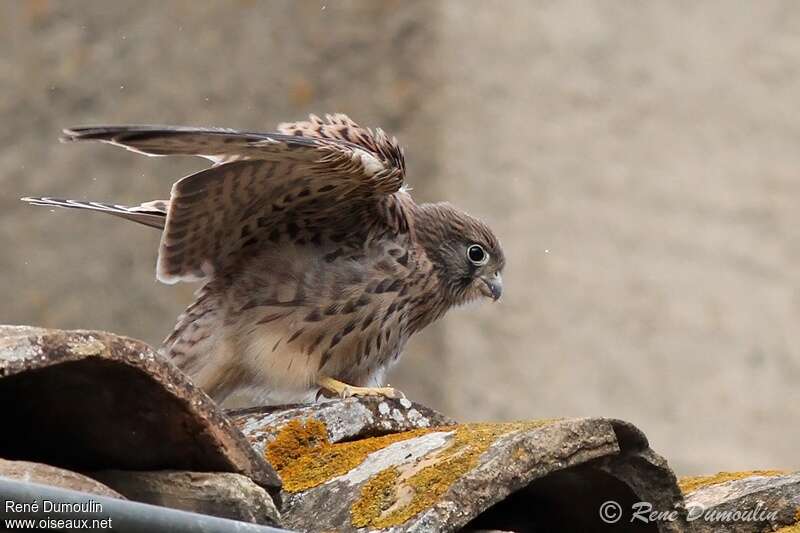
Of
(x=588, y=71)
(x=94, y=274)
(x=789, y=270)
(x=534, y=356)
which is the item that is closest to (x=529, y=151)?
(x=588, y=71)

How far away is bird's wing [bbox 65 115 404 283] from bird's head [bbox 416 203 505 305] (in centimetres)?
60

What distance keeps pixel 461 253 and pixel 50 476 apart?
287 cm

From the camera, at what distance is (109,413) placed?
268 centimetres

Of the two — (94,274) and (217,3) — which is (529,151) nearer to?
(217,3)

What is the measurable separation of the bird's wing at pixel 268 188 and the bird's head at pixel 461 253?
23.5 inches

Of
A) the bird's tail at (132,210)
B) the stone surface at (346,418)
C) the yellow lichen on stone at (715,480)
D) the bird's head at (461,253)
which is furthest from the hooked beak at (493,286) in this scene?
the yellow lichen on stone at (715,480)

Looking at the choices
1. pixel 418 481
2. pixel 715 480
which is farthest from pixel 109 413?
pixel 715 480

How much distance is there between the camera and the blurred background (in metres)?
11.4

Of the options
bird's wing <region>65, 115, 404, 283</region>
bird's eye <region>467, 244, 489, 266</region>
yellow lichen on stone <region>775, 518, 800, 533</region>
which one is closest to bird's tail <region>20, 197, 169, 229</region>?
bird's wing <region>65, 115, 404, 283</region>

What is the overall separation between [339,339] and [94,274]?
8.25 metres

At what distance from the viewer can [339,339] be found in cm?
450

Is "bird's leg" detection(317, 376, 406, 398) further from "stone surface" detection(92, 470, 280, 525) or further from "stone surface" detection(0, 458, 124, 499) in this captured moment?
"stone surface" detection(0, 458, 124, 499)

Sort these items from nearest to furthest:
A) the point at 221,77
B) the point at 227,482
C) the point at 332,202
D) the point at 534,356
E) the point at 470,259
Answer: the point at 227,482
the point at 332,202
the point at 470,259
the point at 534,356
the point at 221,77

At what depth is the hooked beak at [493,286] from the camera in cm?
538
